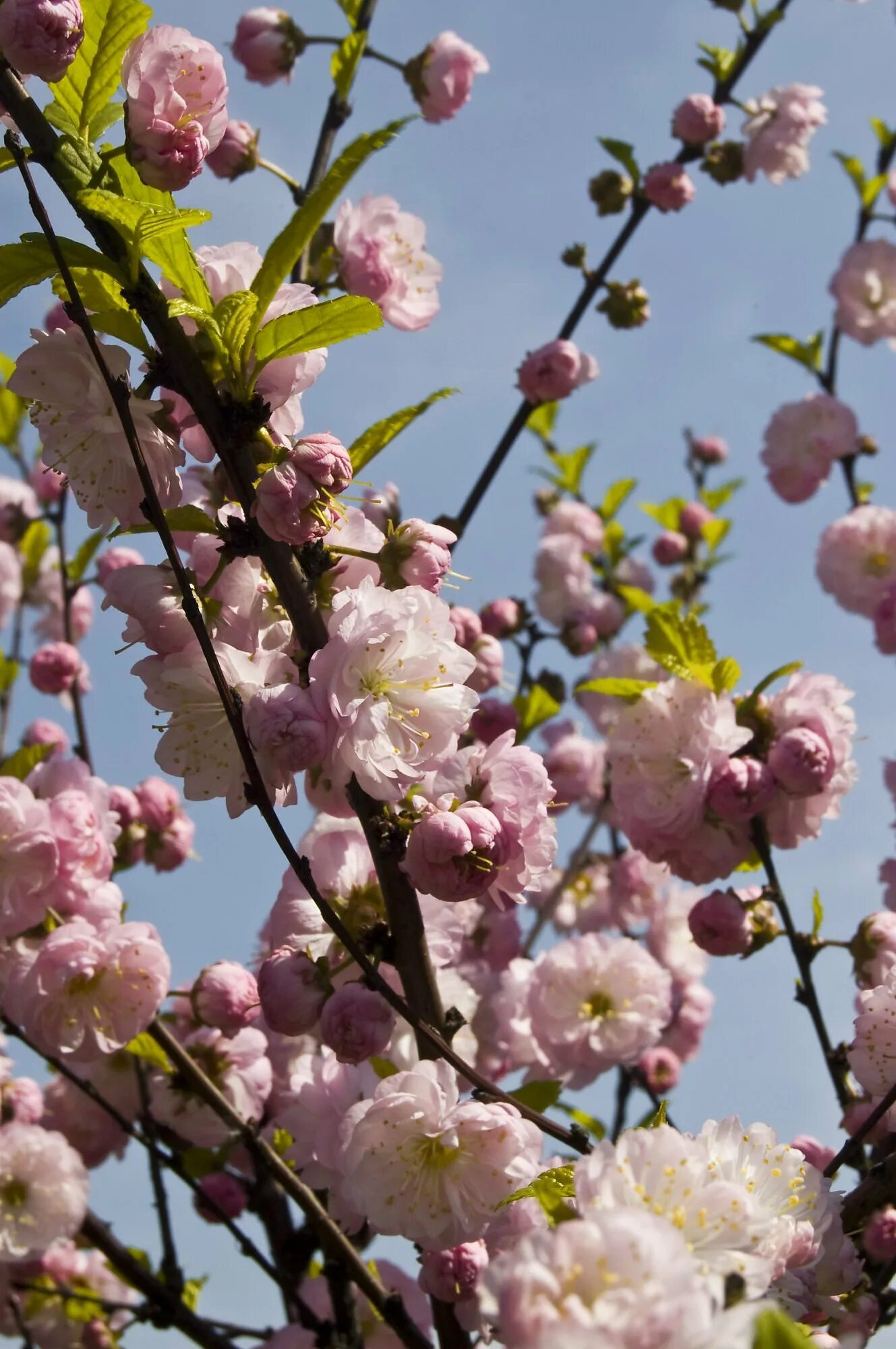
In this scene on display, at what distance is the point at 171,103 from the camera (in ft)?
4.29

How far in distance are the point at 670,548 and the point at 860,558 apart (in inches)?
61.3

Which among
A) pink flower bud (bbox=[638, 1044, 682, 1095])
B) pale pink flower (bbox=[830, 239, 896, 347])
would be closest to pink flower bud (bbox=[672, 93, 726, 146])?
pale pink flower (bbox=[830, 239, 896, 347])

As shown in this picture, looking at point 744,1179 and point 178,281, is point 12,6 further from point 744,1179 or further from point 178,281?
point 744,1179

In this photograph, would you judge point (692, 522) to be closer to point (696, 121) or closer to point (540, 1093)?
point (696, 121)

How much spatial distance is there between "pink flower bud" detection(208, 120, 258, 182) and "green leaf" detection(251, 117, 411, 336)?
1346 millimetres

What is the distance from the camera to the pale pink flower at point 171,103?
4.22 ft

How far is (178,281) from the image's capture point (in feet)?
4.31

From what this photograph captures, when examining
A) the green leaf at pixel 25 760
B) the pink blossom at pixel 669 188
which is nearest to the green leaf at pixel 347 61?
the pink blossom at pixel 669 188

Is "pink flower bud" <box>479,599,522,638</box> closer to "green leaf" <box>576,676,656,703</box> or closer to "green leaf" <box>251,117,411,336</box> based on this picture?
"green leaf" <box>576,676,656,703</box>

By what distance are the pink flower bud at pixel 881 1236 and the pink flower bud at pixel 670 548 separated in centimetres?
369

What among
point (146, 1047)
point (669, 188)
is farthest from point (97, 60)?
point (669, 188)

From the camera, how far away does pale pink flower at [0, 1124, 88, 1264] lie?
2344 mm

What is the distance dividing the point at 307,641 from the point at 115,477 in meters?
0.30

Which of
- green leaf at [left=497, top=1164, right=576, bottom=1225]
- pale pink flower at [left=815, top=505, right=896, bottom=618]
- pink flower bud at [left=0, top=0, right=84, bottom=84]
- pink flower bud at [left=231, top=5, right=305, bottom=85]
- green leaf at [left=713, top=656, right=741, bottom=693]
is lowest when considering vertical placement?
green leaf at [left=497, top=1164, right=576, bottom=1225]
